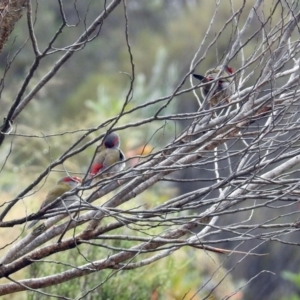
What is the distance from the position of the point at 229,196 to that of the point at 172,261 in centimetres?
311

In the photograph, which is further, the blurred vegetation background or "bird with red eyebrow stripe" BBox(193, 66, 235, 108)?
the blurred vegetation background

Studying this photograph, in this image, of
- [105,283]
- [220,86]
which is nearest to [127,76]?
[105,283]

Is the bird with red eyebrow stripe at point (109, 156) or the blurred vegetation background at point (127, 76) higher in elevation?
the blurred vegetation background at point (127, 76)

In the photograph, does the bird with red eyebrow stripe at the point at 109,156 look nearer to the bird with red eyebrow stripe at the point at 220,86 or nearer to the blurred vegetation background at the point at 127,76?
the bird with red eyebrow stripe at the point at 220,86

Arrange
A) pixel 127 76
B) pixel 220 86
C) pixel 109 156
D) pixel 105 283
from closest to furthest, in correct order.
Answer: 1. pixel 220 86
2. pixel 109 156
3. pixel 105 283
4. pixel 127 76

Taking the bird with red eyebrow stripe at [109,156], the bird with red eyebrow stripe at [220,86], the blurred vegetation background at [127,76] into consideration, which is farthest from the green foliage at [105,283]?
the blurred vegetation background at [127,76]

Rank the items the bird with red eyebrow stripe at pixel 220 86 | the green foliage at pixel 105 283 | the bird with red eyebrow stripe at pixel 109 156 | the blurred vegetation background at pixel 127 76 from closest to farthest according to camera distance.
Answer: the bird with red eyebrow stripe at pixel 220 86, the bird with red eyebrow stripe at pixel 109 156, the green foliage at pixel 105 283, the blurred vegetation background at pixel 127 76

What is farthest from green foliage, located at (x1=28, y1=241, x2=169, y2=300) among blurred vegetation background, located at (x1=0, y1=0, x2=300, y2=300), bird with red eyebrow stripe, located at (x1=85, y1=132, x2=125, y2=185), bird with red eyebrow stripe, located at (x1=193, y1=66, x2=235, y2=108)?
blurred vegetation background, located at (x1=0, y1=0, x2=300, y2=300)

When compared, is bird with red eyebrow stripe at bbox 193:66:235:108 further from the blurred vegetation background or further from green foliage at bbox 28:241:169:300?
the blurred vegetation background

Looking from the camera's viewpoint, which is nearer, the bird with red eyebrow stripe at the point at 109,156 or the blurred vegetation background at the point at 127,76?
the bird with red eyebrow stripe at the point at 109,156

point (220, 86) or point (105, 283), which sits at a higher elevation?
point (220, 86)

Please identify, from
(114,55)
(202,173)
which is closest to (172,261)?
(202,173)

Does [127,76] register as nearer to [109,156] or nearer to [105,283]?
[105,283]

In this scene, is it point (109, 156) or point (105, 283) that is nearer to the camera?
point (109, 156)
